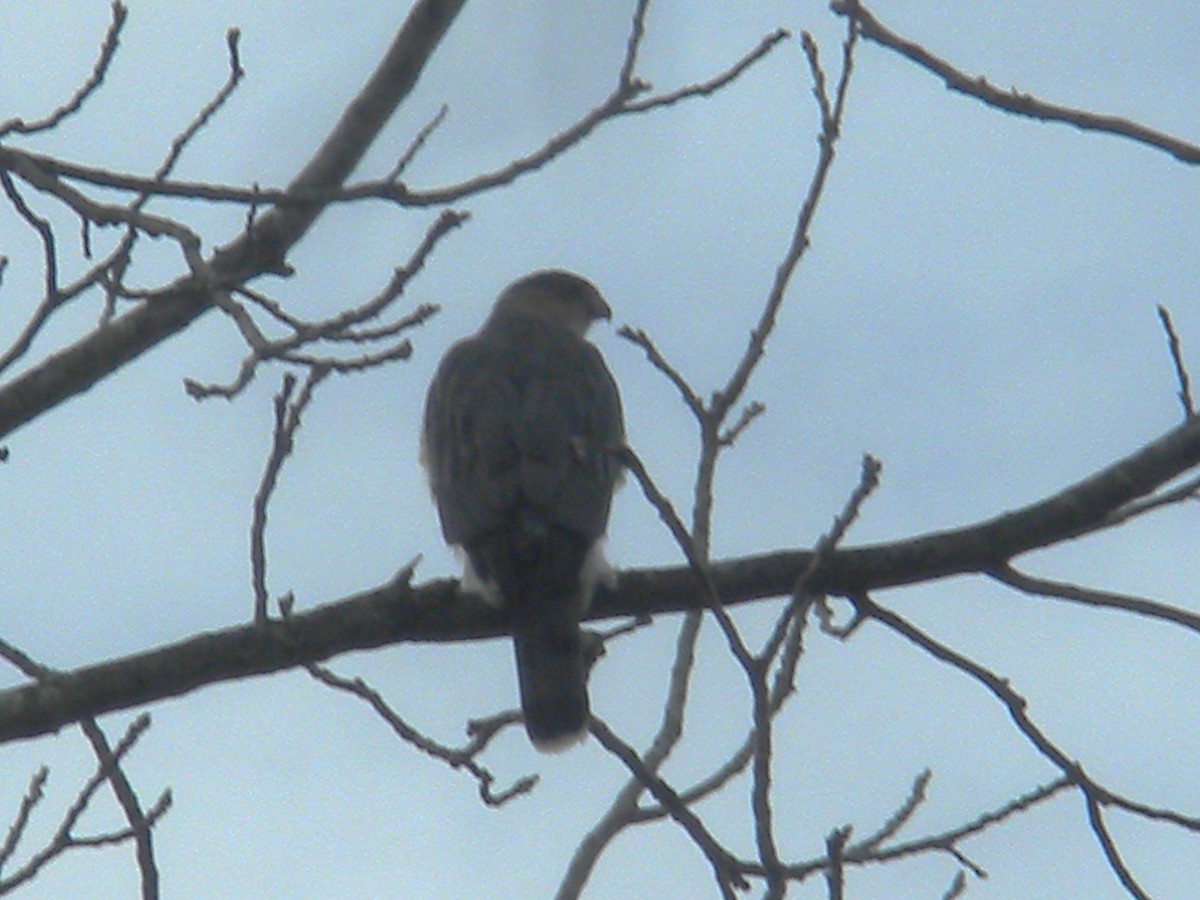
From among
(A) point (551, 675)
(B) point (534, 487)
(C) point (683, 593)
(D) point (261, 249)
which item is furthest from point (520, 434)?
(C) point (683, 593)

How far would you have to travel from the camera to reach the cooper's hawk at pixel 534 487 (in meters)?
5.06

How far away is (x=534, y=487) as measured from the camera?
17.5 feet

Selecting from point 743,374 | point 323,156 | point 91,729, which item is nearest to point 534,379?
point 323,156

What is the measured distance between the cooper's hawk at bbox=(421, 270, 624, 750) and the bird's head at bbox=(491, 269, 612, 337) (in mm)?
1414

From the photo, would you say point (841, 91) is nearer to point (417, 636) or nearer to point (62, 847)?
point (417, 636)

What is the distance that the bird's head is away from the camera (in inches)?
309

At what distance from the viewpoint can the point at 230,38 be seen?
4.00 metres

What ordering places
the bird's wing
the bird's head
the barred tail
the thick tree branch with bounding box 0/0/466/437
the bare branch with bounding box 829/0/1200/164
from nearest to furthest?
1. the bare branch with bounding box 829/0/1200/164
2. the thick tree branch with bounding box 0/0/466/437
3. the barred tail
4. the bird's wing
5. the bird's head

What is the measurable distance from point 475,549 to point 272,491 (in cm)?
162

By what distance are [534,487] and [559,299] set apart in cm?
269

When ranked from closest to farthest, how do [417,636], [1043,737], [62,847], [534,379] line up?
[1043,737], [62,847], [417,636], [534,379]

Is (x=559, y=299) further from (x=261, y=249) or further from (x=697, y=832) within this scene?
(x=697, y=832)

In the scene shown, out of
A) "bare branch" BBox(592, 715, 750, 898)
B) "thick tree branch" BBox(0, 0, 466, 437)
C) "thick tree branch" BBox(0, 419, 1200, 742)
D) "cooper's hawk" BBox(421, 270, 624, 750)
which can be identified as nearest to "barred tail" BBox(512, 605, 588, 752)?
"cooper's hawk" BBox(421, 270, 624, 750)

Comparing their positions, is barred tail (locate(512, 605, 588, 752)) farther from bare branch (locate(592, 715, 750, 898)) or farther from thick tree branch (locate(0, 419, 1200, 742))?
bare branch (locate(592, 715, 750, 898))
